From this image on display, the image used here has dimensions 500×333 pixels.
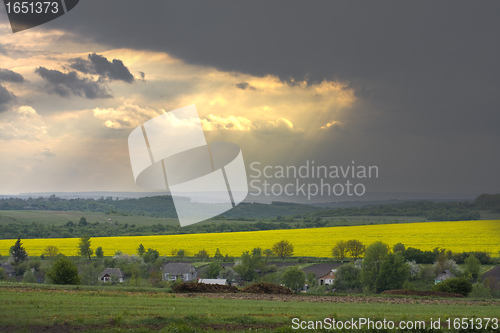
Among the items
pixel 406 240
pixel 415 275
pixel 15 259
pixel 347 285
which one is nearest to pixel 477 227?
pixel 406 240

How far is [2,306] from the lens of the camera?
1962cm

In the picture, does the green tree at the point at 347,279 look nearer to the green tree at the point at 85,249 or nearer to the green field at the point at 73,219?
the green tree at the point at 85,249

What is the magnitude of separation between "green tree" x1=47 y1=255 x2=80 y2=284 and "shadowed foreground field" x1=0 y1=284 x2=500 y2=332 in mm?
8184

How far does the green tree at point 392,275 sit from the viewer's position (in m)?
50.2

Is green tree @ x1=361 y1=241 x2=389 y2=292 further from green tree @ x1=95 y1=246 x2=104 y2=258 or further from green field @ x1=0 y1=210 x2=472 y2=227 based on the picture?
green tree @ x1=95 y1=246 x2=104 y2=258

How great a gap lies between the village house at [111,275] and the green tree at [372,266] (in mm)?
29074

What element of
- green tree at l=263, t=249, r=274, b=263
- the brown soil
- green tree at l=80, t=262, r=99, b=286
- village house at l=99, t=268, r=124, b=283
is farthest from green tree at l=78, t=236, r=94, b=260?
the brown soil

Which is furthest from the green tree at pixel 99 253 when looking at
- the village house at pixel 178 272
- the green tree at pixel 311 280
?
the green tree at pixel 311 280

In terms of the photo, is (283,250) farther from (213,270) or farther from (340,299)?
(340,299)

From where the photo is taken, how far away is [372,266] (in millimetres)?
52812

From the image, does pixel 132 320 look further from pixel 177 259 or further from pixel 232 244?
pixel 232 244

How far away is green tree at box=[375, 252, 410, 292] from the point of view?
165 ft

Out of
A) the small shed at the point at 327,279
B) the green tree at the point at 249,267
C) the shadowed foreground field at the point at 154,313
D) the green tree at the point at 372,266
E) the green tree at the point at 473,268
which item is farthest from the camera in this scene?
the green tree at the point at 249,267

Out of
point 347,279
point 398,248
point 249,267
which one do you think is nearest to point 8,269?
point 249,267
